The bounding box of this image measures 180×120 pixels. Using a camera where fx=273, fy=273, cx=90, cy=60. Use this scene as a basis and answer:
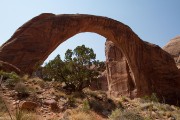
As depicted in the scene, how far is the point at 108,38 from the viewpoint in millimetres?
21906

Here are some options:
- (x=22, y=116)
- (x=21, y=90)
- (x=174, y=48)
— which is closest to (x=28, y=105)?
(x=21, y=90)

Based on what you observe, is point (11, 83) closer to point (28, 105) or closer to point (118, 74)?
point (28, 105)

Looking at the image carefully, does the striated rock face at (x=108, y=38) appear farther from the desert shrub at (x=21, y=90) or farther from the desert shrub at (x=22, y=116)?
the desert shrub at (x=22, y=116)

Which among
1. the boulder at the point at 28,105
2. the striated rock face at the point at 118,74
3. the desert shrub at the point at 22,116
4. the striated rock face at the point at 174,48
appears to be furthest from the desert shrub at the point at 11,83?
the striated rock face at the point at 174,48

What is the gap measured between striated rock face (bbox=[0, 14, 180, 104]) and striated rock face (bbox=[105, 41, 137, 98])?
0.55 feet

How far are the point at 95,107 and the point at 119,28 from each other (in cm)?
1144

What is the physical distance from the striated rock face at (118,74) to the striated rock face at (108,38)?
17 cm

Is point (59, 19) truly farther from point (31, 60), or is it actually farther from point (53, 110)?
point (53, 110)

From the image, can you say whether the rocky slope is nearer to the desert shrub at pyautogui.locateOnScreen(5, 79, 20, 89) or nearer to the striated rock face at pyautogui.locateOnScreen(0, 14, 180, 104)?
the desert shrub at pyautogui.locateOnScreen(5, 79, 20, 89)

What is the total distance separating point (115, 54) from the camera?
23.6 m

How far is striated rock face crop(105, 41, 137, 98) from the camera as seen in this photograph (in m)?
21.6

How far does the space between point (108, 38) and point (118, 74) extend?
312cm

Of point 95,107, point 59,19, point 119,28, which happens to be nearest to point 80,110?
point 95,107

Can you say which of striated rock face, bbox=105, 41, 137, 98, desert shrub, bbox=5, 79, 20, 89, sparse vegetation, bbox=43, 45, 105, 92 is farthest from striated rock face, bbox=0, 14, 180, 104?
desert shrub, bbox=5, 79, 20, 89
